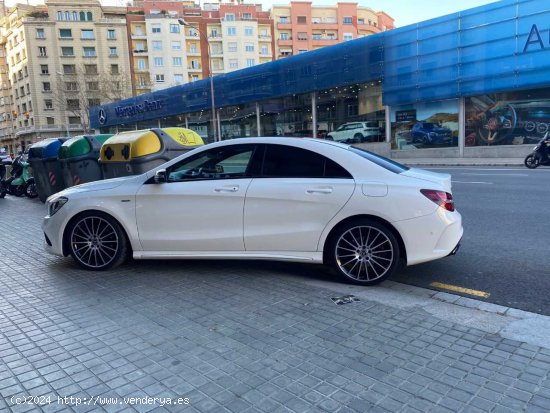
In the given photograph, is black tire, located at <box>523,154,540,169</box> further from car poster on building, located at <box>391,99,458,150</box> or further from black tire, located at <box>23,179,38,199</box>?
black tire, located at <box>23,179,38,199</box>

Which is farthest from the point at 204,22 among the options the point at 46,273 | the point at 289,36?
the point at 46,273

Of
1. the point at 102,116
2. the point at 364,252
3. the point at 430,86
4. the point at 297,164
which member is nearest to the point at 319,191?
the point at 297,164

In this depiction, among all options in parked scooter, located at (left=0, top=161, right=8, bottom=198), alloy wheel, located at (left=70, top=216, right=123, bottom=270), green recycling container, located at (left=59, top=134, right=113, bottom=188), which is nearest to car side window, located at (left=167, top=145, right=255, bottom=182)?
alloy wheel, located at (left=70, top=216, right=123, bottom=270)

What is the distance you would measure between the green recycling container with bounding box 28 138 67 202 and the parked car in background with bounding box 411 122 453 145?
20.4 meters

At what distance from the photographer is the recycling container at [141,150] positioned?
888 cm

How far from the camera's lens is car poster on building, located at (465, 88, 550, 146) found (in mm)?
22344

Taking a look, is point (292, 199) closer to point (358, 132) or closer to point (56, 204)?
point (56, 204)

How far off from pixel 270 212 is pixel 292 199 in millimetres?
276

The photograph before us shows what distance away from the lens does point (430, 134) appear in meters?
26.5

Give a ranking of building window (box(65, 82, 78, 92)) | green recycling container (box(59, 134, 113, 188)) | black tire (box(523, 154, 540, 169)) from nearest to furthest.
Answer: green recycling container (box(59, 134, 113, 188)) < black tire (box(523, 154, 540, 169)) < building window (box(65, 82, 78, 92))

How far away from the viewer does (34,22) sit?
269 feet

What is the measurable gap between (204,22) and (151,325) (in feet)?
293

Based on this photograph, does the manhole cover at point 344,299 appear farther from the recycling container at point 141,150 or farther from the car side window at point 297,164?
the recycling container at point 141,150

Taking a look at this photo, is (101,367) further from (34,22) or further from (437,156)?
(34,22)
